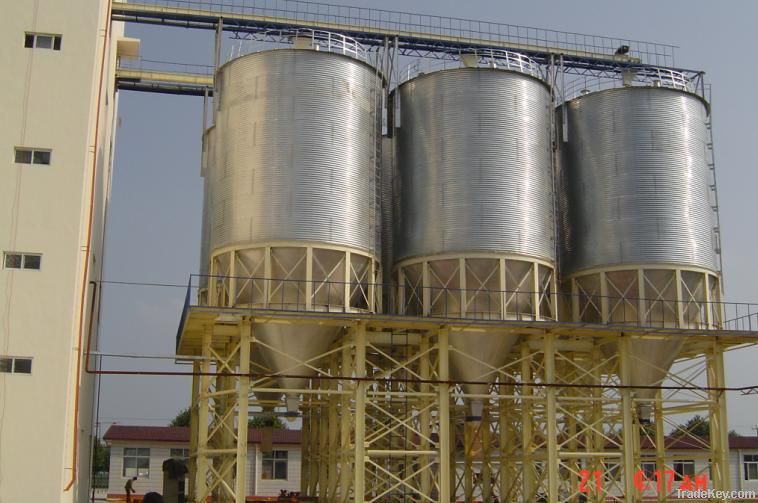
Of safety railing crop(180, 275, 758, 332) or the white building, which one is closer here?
safety railing crop(180, 275, 758, 332)

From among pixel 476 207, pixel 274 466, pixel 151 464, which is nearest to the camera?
pixel 476 207

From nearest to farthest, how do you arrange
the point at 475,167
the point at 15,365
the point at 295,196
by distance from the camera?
the point at 15,365
the point at 295,196
the point at 475,167

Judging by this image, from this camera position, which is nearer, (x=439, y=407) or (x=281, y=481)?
(x=439, y=407)

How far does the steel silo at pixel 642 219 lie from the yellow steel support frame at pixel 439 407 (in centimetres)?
95

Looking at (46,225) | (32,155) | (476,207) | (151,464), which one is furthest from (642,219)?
(151,464)

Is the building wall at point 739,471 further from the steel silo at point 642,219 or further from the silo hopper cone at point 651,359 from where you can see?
the silo hopper cone at point 651,359

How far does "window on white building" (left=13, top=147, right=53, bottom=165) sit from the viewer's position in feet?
81.6

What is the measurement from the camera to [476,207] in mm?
30641

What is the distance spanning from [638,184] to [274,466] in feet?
113

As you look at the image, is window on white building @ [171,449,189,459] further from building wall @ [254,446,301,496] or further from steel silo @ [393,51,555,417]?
steel silo @ [393,51,555,417]

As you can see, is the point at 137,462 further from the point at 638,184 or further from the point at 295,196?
the point at 638,184

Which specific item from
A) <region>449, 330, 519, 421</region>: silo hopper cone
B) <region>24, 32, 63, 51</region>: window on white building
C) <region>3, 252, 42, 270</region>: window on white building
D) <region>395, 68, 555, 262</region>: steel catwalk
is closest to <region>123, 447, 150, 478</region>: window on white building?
<region>395, 68, 555, 262</region>: steel catwalk

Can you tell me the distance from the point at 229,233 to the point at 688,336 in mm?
15876

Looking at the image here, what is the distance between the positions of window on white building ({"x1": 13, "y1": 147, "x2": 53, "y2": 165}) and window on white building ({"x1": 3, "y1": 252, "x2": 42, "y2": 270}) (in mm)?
2545
